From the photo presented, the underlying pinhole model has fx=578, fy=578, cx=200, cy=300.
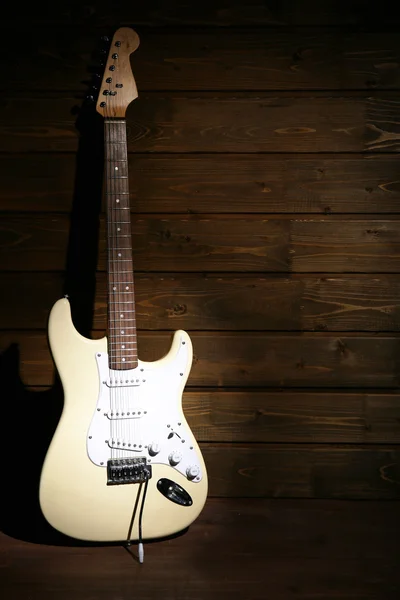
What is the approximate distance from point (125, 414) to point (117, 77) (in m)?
0.81

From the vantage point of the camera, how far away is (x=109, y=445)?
133 centimetres

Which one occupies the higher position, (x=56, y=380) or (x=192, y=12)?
(x=192, y=12)

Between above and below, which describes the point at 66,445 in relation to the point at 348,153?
below

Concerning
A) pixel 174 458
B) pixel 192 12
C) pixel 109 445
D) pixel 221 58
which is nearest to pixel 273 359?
pixel 174 458

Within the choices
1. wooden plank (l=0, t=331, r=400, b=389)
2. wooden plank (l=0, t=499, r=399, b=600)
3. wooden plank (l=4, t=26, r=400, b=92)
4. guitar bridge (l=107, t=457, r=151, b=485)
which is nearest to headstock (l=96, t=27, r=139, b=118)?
wooden plank (l=4, t=26, r=400, b=92)

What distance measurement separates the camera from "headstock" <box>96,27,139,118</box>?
55.1 inches

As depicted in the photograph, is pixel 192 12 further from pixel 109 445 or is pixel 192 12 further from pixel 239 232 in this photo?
pixel 109 445

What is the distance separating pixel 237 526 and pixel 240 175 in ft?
3.06

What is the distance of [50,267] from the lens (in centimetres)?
159

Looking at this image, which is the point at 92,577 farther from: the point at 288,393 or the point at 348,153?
the point at 348,153

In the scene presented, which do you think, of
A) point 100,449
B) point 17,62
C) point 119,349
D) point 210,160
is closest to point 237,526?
point 100,449

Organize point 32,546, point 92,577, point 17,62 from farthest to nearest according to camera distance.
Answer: point 17,62 < point 32,546 < point 92,577

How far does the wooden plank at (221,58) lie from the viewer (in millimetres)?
1559

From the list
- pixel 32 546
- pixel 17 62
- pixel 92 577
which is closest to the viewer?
pixel 92 577
